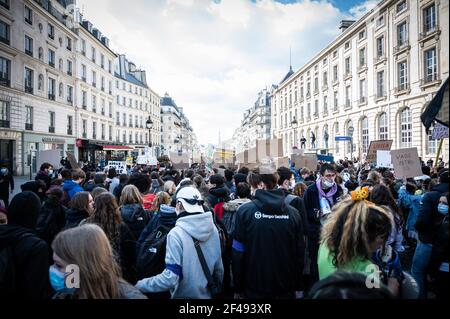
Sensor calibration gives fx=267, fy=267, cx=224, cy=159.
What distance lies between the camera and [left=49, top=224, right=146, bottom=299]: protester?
Result: 173 cm

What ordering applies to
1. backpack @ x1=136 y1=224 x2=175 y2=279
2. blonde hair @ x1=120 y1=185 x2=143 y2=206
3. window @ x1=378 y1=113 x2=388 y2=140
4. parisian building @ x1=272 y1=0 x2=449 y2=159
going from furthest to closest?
1. window @ x1=378 y1=113 x2=388 y2=140
2. parisian building @ x1=272 y1=0 x2=449 y2=159
3. blonde hair @ x1=120 y1=185 x2=143 y2=206
4. backpack @ x1=136 y1=224 x2=175 y2=279

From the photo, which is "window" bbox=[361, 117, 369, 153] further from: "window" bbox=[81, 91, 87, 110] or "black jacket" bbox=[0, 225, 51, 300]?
"window" bbox=[81, 91, 87, 110]

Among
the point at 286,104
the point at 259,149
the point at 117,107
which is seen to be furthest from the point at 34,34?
the point at 286,104

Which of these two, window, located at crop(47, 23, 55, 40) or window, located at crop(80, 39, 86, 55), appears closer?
window, located at crop(47, 23, 55, 40)

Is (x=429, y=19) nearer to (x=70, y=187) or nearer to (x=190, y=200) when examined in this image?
(x=190, y=200)

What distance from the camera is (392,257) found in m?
2.36

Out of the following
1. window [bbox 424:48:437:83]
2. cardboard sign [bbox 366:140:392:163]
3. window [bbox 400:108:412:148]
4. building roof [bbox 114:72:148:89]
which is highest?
building roof [bbox 114:72:148:89]

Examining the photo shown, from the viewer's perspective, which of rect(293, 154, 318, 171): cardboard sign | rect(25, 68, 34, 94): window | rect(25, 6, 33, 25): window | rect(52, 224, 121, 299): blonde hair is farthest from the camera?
rect(25, 68, 34, 94): window

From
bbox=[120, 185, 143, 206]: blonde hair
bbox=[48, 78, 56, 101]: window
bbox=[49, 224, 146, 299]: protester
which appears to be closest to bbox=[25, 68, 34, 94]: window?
bbox=[48, 78, 56, 101]: window

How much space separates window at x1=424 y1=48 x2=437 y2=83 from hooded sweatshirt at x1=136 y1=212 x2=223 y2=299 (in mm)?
17767

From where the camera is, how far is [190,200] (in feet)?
8.75

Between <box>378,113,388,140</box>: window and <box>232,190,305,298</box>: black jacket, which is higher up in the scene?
<box>378,113,388,140</box>: window

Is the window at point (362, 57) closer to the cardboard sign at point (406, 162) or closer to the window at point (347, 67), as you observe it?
the window at point (347, 67)
